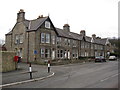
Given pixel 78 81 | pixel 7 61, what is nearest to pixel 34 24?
pixel 7 61

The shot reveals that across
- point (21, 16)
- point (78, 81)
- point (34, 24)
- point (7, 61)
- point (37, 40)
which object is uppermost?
point (21, 16)

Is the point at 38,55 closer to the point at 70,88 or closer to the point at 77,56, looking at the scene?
the point at 77,56

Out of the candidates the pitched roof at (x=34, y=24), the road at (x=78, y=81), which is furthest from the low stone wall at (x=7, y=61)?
the pitched roof at (x=34, y=24)

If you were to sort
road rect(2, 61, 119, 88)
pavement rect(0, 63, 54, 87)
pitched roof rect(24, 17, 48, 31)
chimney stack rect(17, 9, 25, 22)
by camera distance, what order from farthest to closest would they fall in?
chimney stack rect(17, 9, 25, 22) → pitched roof rect(24, 17, 48, 31) → pavement rect(0, 63, 54, 87) → road rect(2, 61, 119, 88)

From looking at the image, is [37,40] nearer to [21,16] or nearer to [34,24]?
[34,24]

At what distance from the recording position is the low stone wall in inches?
599

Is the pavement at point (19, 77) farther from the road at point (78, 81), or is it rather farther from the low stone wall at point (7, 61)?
the low stone wall at point (7, 61)

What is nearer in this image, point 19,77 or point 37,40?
point 19,77

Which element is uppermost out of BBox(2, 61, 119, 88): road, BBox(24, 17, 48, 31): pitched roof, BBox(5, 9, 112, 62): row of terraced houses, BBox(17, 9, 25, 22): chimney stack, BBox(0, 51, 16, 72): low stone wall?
BBox(17, 9, 25, 22): chimney stack

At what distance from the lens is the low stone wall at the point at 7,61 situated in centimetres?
1521

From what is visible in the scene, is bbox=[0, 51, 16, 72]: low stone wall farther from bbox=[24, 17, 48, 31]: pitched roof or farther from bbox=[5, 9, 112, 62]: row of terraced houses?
bbox=[24, 17, 48, 31]: pitched roof

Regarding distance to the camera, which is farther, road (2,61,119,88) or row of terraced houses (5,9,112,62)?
row of terraced houses (5,9,112,62)

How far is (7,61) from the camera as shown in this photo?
15.8 metres

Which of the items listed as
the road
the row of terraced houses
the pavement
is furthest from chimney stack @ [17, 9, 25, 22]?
the road
